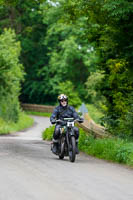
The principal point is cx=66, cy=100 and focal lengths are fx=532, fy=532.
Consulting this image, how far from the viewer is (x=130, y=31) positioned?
16.5 m

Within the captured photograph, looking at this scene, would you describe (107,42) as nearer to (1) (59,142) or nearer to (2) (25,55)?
(1) (59,142)

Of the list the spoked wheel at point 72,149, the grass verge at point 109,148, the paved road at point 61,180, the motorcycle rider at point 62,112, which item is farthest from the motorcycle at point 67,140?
the grass verge at point 109,148

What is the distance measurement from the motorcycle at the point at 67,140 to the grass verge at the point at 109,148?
48.9 inches

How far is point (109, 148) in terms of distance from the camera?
Answer: 49.1 ft

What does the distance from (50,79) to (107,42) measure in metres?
42.7

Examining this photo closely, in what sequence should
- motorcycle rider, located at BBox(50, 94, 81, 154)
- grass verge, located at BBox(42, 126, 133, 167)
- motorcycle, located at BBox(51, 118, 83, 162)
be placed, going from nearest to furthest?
1. motorcycle, located at BBox(51, 118, 83, 162)
2. grass verge, located at BBox(42, 126, 133, 167)
3. motorcycle rider, located at BBox(50, 94, 81, 154)

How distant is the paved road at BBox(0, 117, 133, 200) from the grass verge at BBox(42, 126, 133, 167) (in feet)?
1.53

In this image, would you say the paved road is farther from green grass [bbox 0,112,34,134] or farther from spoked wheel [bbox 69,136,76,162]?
green grass [bbox 0,112,34,134]

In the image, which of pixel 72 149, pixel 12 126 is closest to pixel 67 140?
pixel 72 149

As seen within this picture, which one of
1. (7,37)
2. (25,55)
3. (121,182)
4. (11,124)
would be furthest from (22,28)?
(121,182)

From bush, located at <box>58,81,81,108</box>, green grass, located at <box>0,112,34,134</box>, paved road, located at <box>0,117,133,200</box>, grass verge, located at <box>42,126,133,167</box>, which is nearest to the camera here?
paved road, located at <box>0,117,133,200</box>

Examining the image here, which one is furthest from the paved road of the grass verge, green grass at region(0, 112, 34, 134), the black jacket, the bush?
the bush

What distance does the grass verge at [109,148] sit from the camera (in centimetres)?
1378

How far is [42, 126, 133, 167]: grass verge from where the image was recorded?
13.8 metres
